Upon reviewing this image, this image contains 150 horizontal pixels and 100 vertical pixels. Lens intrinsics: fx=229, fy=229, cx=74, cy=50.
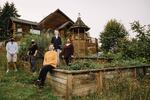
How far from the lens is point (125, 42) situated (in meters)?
14.1

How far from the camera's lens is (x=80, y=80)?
7.72 metres

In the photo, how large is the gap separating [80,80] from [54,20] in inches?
1250

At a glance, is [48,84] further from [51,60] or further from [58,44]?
[58,44]

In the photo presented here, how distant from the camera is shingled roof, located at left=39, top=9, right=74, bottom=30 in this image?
37138 millimetres

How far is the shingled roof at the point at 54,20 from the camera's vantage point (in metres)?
37.1

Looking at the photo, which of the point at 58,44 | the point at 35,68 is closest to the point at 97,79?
the point at 58,44

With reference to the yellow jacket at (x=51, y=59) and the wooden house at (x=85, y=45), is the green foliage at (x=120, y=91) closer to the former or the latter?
the yellow jacket at (x=51, y=59)

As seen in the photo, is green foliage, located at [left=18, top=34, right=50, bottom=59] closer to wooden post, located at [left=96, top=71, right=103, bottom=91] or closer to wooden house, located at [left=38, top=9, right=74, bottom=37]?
wooden post, located at [left=96, top=71, right=103, bottom=91]

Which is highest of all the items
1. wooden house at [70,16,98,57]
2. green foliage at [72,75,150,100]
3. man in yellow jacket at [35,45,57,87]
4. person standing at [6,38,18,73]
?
Answer: wooden house at [70,16,98,57]

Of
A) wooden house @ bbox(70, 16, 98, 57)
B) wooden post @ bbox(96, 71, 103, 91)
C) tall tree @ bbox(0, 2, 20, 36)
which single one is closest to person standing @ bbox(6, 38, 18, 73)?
wooden post @ bbox(96, 71, 103, 91)

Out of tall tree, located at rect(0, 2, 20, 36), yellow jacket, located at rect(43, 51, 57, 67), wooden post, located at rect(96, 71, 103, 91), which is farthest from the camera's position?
tall tree, located at rect(0, 2, 20, 36)

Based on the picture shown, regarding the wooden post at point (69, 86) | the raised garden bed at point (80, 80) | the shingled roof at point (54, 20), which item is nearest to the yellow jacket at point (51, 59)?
the raised garden bed at point (80, 80)

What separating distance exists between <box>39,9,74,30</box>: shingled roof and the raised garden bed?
28905 mm

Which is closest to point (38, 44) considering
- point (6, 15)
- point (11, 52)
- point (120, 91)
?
point (11, 52)
